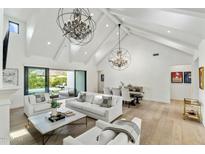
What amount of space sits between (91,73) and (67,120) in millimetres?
6800

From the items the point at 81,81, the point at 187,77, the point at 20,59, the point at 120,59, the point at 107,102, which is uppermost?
the point at 120,59

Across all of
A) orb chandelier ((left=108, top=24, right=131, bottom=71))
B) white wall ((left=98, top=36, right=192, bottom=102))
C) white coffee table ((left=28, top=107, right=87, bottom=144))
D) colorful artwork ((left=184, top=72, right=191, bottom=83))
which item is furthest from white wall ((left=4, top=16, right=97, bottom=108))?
colorful artwork ((left=184, top=72, right=191, bottom=83))

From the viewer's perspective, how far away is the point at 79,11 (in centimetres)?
254

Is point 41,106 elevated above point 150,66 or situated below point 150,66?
below

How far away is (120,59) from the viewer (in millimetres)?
6422

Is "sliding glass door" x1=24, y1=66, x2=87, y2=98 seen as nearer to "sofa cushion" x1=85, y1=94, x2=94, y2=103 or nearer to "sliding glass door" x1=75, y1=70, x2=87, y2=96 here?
Answer: "sliding glass door" x1=75, y1=70, x2=87, y2=96

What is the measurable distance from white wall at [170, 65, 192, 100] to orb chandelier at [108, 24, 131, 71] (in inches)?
133

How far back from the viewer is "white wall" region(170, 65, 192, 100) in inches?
289

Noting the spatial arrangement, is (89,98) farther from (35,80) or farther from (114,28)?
(114,28)

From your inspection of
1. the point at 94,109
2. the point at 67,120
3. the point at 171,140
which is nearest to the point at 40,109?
the point at 67,120

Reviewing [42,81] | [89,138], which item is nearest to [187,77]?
[89,138]

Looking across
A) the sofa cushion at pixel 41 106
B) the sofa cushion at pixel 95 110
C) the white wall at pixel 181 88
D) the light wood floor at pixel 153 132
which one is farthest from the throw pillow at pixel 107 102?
the white wall at pixel 181 88

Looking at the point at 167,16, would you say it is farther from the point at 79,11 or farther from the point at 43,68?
the point at 43,68

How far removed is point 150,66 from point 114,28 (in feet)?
11.6
